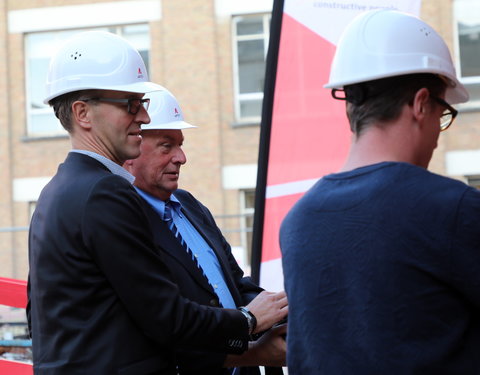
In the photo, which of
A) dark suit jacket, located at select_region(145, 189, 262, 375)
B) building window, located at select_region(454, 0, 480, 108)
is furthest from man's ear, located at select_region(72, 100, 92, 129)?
building window, located at select_region(454, 0, 480, 108)

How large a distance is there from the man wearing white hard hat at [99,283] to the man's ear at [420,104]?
81 centimetres

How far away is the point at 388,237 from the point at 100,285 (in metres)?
0.84

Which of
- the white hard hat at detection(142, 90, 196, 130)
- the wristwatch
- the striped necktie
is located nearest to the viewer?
the wristwatch

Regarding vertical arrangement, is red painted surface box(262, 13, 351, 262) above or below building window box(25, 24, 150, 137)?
below

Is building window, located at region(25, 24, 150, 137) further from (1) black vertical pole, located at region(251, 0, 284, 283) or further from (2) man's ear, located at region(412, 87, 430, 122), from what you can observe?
(2) man's ear, located at region(412, 87, 430, 122)

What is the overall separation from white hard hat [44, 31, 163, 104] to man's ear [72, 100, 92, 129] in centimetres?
4

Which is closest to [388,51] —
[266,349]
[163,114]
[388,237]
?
[388,237]

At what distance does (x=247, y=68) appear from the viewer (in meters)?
17.3

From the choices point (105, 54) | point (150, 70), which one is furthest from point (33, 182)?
point (105, 54)

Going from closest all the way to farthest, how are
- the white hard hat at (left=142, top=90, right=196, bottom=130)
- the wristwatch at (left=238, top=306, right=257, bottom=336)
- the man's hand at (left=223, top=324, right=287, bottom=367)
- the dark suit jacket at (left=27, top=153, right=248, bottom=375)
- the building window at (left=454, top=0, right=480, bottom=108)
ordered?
1. the dark suit jacket at (left=27, top=153, right=248, bottom=375)
2. the wristwatch at (left=238, top=306, right=257, bottom=336)
3. the man's hand at (left=223, top=324, right=287, bottom=367)
4. the white hard hat at (left=142, top=90, right=196, bottom=130)
5. the building window at (left=454, top=0, right=480, bottom=108)

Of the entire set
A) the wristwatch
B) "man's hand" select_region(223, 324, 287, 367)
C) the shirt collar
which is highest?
the shirt collar

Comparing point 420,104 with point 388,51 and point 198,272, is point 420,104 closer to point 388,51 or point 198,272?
point 388,51

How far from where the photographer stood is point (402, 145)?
1779 mm

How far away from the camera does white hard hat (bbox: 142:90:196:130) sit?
132 inches
